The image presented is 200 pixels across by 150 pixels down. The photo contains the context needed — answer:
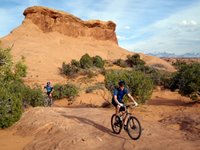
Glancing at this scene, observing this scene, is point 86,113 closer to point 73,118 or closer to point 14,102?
point 73,118

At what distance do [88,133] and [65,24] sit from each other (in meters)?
50.3

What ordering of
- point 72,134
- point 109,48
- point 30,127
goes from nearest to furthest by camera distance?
point 72,134, point 30,127, point 109,48

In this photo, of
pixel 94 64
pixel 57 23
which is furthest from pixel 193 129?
pixel 57 23

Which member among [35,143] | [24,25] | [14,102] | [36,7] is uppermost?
[36,7]

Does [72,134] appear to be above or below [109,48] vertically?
below

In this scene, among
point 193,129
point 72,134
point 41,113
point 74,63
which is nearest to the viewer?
point 72,134

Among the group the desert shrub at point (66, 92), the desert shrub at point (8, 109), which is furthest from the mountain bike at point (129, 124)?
the desert shrub at point (66, 92)

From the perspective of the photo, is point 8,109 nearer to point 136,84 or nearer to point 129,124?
point 129,124

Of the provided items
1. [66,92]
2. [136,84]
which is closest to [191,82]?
[136,84]

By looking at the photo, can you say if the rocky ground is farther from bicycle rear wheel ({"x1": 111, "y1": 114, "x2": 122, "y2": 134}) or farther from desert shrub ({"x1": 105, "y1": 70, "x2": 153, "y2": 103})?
desert shrub ({"x1": 105, "y1": 70, "x2": 153, "y2": 103})

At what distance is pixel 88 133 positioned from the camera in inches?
320

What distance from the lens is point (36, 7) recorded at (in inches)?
2174

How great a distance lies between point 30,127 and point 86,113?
2271 mm

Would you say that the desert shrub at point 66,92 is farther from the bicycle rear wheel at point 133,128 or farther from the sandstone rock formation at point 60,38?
the sandstone rock formation at point 60,38
